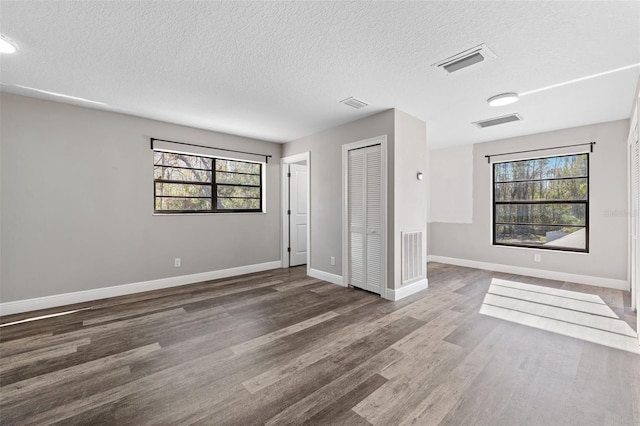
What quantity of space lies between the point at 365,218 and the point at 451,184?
9.66ft

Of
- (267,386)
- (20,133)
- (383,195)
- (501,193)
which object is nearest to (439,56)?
(383,195)

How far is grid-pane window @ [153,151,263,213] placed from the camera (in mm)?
4340

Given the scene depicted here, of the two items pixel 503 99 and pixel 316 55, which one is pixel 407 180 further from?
pixel 316 55

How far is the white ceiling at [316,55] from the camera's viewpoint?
1.86m

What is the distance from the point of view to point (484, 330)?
275 cm

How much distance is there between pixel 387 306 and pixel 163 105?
12.5ft

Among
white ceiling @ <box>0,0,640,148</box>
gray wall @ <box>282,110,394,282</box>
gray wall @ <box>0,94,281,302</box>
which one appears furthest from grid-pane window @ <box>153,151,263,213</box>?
gray wall @ <box>282,110,394,282</box>

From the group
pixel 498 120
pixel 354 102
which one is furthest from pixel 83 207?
pixel 498 120

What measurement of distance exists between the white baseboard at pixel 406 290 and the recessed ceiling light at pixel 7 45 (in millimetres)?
4402

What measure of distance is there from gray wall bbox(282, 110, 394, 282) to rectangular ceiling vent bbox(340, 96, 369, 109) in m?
0.45

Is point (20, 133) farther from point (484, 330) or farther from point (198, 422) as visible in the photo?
point (484, 330)

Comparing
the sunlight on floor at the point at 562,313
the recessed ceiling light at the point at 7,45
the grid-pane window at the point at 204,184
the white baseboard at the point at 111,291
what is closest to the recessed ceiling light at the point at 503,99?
the sunlight on floor at the point at 562,313

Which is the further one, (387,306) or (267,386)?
(387,306)

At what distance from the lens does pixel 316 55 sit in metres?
2.38
